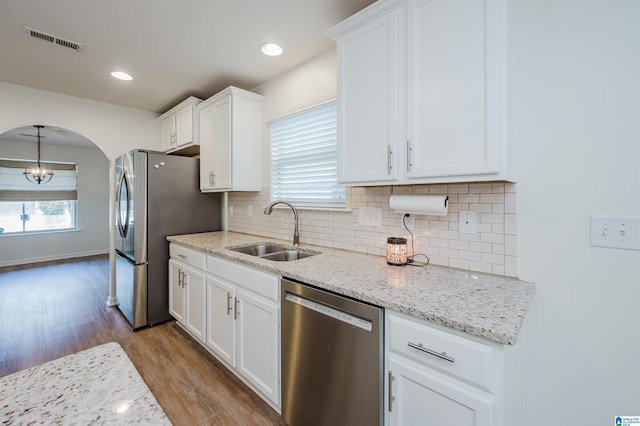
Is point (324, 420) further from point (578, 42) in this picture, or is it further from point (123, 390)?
point (578, 42)

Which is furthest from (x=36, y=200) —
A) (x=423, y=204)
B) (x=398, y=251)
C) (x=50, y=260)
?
(x=423, y=204)

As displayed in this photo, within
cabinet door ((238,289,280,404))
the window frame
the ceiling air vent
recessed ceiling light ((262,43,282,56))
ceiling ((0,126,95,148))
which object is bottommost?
cabinet door ((238,289,280,404))

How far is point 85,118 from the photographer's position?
327 cm

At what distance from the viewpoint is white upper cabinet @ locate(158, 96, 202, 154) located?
3.15 meters

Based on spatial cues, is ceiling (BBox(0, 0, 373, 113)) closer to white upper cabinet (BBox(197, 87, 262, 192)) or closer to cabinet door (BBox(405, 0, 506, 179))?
white upper cabinet (BBox(197, 87, 262, 192))

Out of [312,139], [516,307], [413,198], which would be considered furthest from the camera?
[312,139]

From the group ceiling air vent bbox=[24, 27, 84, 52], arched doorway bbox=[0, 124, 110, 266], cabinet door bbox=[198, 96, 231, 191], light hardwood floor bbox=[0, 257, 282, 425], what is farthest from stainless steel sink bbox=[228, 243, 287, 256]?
arched doorway bbox=[0, 124, 110, 266]

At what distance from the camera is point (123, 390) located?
554mm

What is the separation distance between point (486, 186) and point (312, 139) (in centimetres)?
142

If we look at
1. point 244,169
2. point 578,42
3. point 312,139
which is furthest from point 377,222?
point 244,169

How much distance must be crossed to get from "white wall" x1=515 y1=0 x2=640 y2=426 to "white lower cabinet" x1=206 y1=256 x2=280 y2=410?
1.29m

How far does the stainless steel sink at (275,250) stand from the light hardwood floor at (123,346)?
90cm

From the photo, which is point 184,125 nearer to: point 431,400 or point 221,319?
point 221,319

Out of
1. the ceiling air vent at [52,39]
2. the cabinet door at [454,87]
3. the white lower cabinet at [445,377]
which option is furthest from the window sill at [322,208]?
the ceiling air vent at [52,39]
